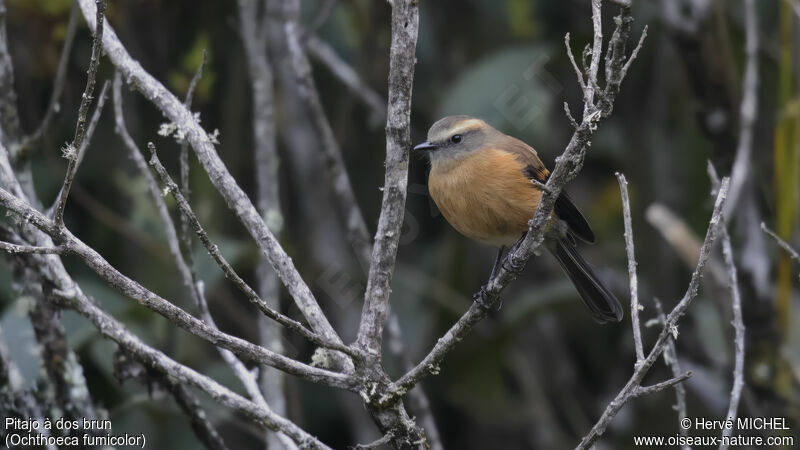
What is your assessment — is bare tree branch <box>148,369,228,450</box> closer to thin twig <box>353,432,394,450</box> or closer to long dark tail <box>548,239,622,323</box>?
thin twig <box>353,432,394,450</box>

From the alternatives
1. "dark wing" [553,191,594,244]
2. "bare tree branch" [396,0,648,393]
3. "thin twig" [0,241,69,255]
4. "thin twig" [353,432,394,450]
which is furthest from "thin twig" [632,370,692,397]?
"dark wing" [553,191,594,244]

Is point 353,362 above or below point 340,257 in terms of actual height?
below

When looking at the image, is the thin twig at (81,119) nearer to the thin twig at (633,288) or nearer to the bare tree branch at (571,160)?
the bare tree branch at (571,160)

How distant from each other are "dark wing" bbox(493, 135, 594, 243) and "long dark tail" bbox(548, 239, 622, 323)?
0.63 feet

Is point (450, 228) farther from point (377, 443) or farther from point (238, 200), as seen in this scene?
point (377, 443)

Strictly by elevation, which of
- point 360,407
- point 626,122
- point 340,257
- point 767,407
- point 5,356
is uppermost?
point 626,122

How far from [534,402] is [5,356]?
11.7 ft

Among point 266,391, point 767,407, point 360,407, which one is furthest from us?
point 360,407

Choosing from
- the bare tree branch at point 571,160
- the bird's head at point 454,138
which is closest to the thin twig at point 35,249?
the bare tree branch at point 571,160

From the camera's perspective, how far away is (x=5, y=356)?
10.6ft

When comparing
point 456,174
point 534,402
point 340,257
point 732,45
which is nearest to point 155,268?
point 340,257

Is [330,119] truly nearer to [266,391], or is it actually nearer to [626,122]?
[626,122]

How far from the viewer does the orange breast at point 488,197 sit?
4.04m

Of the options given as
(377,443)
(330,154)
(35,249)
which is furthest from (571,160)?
(330,154)
